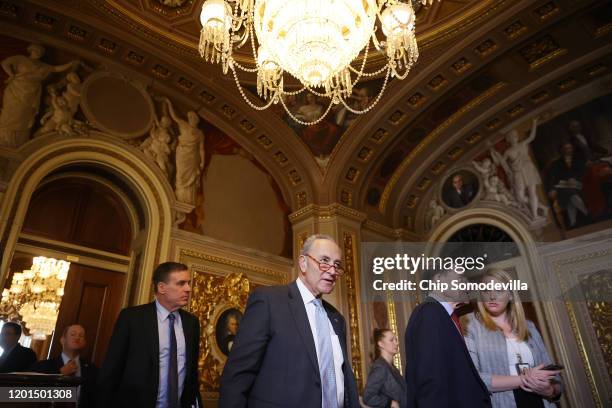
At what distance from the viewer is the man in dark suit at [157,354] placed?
2.67m

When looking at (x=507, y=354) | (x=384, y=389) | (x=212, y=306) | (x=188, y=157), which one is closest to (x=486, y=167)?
(x=188, y=157)

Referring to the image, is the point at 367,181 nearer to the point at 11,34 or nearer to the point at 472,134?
the point at 472,134

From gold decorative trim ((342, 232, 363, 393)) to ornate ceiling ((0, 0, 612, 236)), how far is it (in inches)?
42.1

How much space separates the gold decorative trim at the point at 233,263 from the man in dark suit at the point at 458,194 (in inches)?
176

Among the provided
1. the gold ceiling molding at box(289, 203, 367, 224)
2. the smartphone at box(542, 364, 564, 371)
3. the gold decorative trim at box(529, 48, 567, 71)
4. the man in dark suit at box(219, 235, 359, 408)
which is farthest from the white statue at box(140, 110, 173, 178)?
the gold decorative trim at box(529, 48, 567, 71)

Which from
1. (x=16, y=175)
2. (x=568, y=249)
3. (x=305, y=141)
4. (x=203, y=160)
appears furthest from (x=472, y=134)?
(x=16, y=175)

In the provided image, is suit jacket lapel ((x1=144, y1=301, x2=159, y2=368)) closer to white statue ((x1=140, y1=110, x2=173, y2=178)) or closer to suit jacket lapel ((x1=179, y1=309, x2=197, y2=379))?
suit jacket lapel ((x1=179, y1=309, x2=197, y2=379))

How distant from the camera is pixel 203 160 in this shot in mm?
8375

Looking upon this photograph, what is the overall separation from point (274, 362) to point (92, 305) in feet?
19.3

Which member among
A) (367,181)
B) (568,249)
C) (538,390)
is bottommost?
(538,390)

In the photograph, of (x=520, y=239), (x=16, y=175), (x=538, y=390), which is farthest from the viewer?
(x=520, y=239)

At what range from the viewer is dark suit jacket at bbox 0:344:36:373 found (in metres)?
4.35

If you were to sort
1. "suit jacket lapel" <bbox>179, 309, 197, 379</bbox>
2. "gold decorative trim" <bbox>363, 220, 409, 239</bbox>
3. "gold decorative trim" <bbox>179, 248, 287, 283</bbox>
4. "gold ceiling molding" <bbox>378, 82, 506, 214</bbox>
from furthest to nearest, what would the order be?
"gold decorative trim" <bbox>363, 220, 409, 239</bbox> < "gold ceiling molding" <bbox>378, 82, 506, 214</bbox> < "gold decorative trim" <bbox>179, 248, 287, 283</bbox> < "suit jacket lapel" <bbox>179, 309, 197, 379</bbox>

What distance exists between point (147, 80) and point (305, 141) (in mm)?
3381
